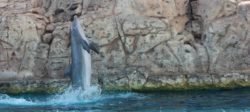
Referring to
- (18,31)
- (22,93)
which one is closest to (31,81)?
(22,93)

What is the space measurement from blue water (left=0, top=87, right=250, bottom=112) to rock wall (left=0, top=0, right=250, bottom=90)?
0.46m

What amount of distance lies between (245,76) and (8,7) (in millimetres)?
5750

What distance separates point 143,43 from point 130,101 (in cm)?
219

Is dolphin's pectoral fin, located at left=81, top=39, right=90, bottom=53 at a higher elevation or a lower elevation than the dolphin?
higher

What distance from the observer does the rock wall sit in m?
13.0

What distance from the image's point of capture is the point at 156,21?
44.0 feet

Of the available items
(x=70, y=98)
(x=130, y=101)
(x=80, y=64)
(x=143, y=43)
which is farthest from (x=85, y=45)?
(x=143, y=43)

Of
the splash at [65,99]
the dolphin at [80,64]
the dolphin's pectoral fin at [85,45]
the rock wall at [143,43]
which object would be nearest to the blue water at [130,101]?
the splash at [65,99]

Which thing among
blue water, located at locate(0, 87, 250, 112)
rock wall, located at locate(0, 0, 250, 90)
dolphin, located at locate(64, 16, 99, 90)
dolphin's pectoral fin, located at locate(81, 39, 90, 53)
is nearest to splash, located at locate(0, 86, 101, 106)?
blue water, located at locate(0, 87, 250, 112)

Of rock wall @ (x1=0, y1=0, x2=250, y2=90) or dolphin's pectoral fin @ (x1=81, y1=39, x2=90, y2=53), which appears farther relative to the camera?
rock wall @ (x1=0, y1=0, x2=250, y2=90)

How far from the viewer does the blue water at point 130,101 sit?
34.6ft

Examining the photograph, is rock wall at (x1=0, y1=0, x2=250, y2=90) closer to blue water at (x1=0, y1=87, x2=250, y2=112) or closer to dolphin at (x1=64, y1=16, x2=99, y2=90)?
blue water at (x1=0, y1=87, x2=250, y2=112)

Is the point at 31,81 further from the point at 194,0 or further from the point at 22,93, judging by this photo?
the point at 194,0

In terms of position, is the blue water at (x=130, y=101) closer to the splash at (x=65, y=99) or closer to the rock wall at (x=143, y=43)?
the splash at (x=65, y=99)
